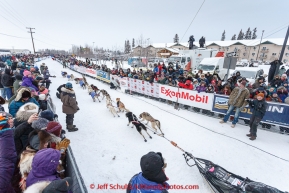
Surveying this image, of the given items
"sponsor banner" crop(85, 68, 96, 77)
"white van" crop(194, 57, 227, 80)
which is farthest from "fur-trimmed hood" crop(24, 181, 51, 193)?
"sponsor banner" crop(85, 68, 96, 77)

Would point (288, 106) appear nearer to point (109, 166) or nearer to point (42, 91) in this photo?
point (109, 166)

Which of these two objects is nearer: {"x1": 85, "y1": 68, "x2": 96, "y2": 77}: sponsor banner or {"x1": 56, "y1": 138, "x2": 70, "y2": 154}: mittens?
{"x1": 56, "y1": 138, "x2": 70, "y2": 154}: mittens

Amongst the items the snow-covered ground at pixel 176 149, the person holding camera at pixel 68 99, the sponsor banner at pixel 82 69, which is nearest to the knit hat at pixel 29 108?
the snow-covered ground at pixel 176 149

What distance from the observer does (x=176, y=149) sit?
4469mm

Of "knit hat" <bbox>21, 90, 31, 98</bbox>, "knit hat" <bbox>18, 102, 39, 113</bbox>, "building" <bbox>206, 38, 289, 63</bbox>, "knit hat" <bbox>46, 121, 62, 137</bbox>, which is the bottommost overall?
"knit hat" <bbox>46, 121, 62, 137</bbox>

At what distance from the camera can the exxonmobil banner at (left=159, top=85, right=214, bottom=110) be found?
266 inches

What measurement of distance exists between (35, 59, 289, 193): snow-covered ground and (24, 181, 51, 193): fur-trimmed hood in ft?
6.50

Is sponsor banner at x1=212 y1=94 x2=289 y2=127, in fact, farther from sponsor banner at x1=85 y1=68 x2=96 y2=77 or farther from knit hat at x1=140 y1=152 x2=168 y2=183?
sponsor banner at x1=85 y1=68 x2=96 y2=77

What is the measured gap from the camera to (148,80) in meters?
9.69

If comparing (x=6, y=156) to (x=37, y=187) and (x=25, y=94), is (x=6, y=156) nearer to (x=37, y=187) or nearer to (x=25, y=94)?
(x=37, y=187)

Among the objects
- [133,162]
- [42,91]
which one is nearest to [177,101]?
[133,162]

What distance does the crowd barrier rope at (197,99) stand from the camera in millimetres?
5250

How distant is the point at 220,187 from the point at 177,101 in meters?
5.41

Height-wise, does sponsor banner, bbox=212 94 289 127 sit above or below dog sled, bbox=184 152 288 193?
above
